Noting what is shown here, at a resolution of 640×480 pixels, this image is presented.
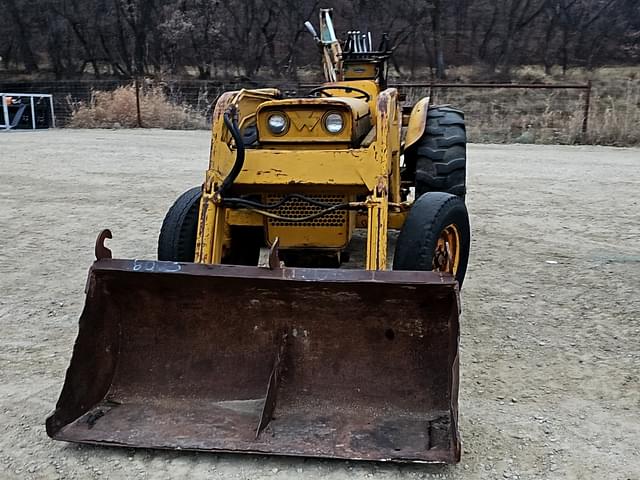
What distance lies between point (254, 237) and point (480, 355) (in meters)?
1.69

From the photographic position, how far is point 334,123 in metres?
4.51

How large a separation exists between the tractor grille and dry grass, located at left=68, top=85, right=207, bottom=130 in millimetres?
17161

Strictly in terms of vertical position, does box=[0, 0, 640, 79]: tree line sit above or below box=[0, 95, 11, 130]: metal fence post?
above

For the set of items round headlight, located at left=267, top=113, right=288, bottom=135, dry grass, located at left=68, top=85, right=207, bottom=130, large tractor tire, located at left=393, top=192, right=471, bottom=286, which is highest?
round headlight, located at left=267, top=113, right=288, bottom=135

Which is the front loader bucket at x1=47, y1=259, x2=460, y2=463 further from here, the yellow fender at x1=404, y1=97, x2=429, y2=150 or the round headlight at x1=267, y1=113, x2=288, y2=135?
the yellow fender at x1=404, y1=97, x2=429, y2=150

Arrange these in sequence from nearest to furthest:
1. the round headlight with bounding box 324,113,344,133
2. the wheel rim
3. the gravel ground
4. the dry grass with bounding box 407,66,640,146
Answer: the gravel ground < the round headlight with bounding box 324,113,344,133 < the wheel rim < the dry grass with bounding box 407,66,640,146

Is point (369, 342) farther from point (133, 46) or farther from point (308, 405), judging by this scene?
point (133, 46)

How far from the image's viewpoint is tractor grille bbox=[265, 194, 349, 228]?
181 inches

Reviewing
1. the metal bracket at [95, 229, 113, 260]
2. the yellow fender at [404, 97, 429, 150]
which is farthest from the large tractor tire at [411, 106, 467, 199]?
the metal bracket at [95, 229, 113, 260]

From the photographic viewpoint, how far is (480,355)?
14.0ft

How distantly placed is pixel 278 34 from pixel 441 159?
2999 cm

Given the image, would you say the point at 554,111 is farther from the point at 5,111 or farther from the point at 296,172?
the point at 296,172

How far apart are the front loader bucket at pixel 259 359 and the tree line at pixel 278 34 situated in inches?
1122

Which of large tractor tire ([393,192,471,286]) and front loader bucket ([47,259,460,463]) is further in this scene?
large tractor tire ([393,192,471,286])
